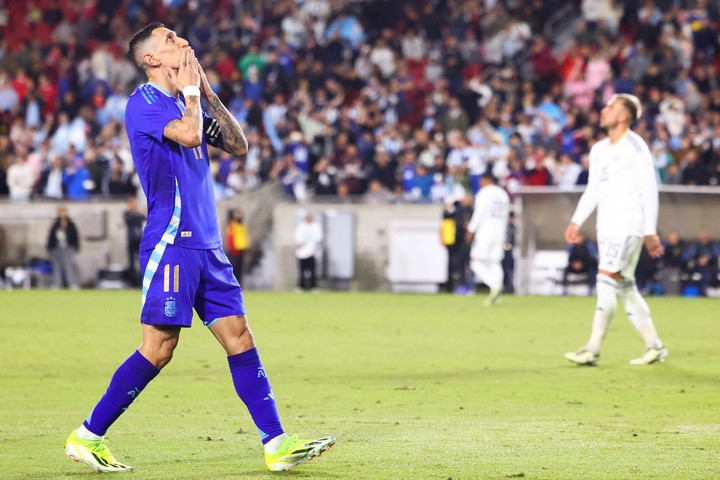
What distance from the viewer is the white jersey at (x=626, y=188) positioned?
11.8 meters

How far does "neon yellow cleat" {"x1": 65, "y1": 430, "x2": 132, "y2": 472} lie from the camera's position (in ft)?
21.3

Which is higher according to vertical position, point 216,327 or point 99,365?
point 216,327

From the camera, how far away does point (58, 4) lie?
34469mm

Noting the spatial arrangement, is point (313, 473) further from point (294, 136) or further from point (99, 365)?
point (294, 136)

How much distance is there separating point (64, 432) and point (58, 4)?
28.3 m

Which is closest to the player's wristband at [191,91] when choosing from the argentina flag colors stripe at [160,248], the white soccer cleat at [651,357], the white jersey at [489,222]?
the argentina flag colors stripe at [160,248]

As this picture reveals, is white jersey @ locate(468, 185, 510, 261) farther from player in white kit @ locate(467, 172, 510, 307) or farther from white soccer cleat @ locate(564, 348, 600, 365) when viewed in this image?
white soccer cleat @ locate(564, 348, 600, 365)

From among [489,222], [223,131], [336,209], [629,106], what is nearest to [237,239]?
[336,209]

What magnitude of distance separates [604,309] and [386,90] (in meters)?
17.6

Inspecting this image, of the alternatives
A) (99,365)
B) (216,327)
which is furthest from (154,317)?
(99,365)

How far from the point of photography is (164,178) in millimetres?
6590

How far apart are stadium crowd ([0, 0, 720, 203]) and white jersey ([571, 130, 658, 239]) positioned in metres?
12.5

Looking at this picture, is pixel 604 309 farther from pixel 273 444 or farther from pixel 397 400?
pixel 273 444

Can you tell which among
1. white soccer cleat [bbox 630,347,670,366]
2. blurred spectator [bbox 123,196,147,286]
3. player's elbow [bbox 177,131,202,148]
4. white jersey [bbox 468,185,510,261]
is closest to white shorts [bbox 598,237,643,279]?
white soccer cleat [bbox 630,347,670,366]
